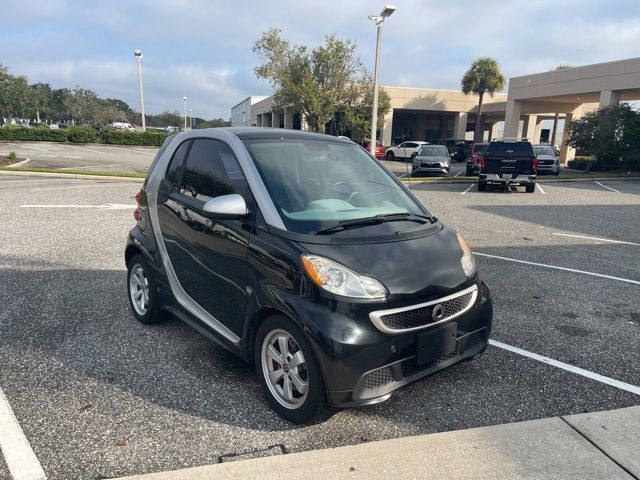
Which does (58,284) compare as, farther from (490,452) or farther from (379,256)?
(490,452)

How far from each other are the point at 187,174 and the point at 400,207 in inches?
67.8

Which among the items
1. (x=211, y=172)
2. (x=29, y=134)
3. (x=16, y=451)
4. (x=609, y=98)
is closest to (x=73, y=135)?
(x=29, y=134)

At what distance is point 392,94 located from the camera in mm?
44906

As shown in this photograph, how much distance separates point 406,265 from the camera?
9.47 feet

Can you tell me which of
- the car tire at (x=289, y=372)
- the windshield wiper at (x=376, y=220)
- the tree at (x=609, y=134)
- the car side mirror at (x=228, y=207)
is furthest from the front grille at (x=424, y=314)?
the tree at (x=609, y=134)

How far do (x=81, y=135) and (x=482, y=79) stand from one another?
119 ft

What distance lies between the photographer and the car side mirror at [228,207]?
3041mm

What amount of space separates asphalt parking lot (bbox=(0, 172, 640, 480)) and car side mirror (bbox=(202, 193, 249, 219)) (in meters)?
1.22

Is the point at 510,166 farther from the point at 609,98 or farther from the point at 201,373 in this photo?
the point at 609,98

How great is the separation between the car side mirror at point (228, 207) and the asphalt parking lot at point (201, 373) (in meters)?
1.22

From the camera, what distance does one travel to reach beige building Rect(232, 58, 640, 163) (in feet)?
94.5

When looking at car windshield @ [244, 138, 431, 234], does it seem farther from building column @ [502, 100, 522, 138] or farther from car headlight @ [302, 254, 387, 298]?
building column @ [502, 100, 522, 138]

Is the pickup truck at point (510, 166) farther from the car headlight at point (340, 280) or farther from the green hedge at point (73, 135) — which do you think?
the green hedge at point (73, 135)

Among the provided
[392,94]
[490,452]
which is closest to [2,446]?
[490,452]
